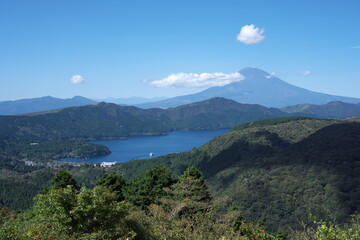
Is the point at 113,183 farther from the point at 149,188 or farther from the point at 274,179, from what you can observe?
the point at 274,179

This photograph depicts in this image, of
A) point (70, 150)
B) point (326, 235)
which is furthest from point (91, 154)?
point (326, 235)

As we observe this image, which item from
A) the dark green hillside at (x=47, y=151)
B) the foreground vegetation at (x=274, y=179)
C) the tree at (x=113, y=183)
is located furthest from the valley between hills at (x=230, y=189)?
the dark green hillside at (x=47, y=151)

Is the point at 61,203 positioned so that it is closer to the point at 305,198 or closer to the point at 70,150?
the point at 305,198

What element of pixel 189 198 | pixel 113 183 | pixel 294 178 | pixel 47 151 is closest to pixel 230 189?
pixel 294 178

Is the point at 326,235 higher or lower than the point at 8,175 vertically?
higher

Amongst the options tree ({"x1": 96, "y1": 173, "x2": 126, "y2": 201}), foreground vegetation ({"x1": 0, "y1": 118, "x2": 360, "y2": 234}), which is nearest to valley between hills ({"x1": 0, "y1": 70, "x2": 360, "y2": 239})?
tree ({"x1": 96, "y1": 173, "x2": 126, "y2": 201})

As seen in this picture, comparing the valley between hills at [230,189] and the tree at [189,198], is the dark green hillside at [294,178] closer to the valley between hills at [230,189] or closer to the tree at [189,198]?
the valley between hills at [230,189]

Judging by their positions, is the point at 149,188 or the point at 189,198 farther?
the point at 149,188

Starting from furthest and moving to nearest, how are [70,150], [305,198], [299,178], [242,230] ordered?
[70,150], [299,178], [305,198], [242,230]

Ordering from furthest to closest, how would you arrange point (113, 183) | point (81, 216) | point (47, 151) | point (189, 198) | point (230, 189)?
point (47, 151) < point (230, 189) < point (113, 183) < point (189, 198) < point (81, 216)

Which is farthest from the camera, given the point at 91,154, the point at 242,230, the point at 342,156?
the point at 91,154
